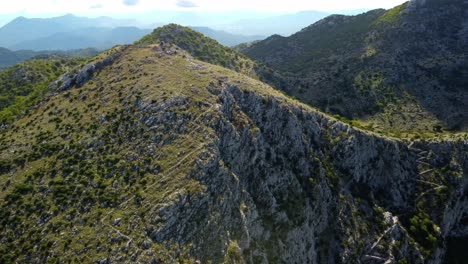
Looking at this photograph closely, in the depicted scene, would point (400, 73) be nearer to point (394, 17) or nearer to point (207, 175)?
point (394, 17)

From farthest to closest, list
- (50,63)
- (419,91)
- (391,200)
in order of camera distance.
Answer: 1. (50,63)
2. (419,91)
3. (391,200)

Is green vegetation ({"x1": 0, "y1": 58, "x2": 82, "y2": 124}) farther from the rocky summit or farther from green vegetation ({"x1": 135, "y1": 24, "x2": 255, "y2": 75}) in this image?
green vegetation ({"x1": 135, "y1": 24, "x2": 255, "y2": 75})

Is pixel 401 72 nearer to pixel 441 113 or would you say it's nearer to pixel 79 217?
pixel 441 113

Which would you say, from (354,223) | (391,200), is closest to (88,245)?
(354,223)

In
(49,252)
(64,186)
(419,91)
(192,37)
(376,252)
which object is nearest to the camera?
(49,252)

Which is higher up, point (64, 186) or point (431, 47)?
point (431, 47)

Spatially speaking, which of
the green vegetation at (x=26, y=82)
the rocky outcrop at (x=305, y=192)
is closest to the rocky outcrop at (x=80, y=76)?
the green vegetation at (x=26, y=82)
